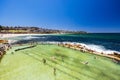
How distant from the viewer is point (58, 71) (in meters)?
18.2

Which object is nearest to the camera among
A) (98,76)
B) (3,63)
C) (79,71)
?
(98,76)

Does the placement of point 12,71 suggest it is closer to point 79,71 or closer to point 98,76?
point 79,71

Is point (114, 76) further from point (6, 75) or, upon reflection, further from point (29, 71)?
point (6, 75)

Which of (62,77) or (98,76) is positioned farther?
(98,76)

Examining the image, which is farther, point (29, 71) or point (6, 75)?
point (29, 71)

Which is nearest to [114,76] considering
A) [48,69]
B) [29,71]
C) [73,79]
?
[73,79]

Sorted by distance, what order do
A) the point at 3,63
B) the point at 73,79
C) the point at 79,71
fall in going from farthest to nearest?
the point at 3,63 < the point at 79,71 < the point at 73,79

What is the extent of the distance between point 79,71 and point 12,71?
7693 mm

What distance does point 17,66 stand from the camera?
1981 cm

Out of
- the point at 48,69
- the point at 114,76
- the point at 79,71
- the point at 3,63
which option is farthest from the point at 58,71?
the point at 3,63

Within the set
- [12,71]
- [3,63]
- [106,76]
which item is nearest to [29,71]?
[12,71]

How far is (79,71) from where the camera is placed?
18.7 meters

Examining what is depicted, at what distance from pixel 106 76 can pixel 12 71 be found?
34.7 feet

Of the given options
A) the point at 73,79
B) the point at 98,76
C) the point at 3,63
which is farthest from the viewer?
the point at 3,63
